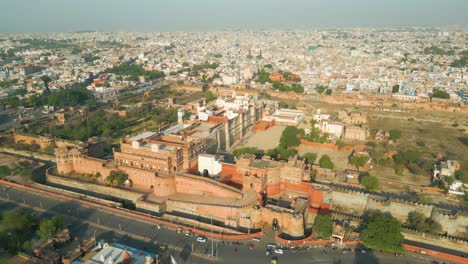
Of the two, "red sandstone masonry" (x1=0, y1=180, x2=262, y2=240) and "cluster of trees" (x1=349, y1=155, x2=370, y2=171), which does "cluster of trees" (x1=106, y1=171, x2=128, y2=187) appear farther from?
"cluster of trees" (x1=349, y1=155, x2=370, y2=171)

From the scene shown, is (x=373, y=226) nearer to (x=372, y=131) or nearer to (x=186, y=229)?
(x=186, y=229)

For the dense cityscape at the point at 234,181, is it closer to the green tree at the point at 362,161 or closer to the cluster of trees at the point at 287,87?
the green tree at the point at 362,161

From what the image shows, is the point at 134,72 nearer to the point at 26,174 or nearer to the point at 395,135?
the point at 26,174

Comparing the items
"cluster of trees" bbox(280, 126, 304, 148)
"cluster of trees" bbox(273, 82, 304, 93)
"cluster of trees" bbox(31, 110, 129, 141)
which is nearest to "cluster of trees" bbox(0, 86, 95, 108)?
"cluster of trees" bbox(31, 110, 129, 141)

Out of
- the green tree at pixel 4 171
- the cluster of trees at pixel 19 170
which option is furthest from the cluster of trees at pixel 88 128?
the green tree at pixel 4 171

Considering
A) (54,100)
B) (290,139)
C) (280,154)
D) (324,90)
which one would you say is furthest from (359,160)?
(54,100)

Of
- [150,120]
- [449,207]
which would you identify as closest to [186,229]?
[449,207]

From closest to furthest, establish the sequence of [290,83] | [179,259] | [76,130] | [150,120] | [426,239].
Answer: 1. [179,259]
2. [426,239]
3. [76,130]
4. [150,120]
5. [290,83]
